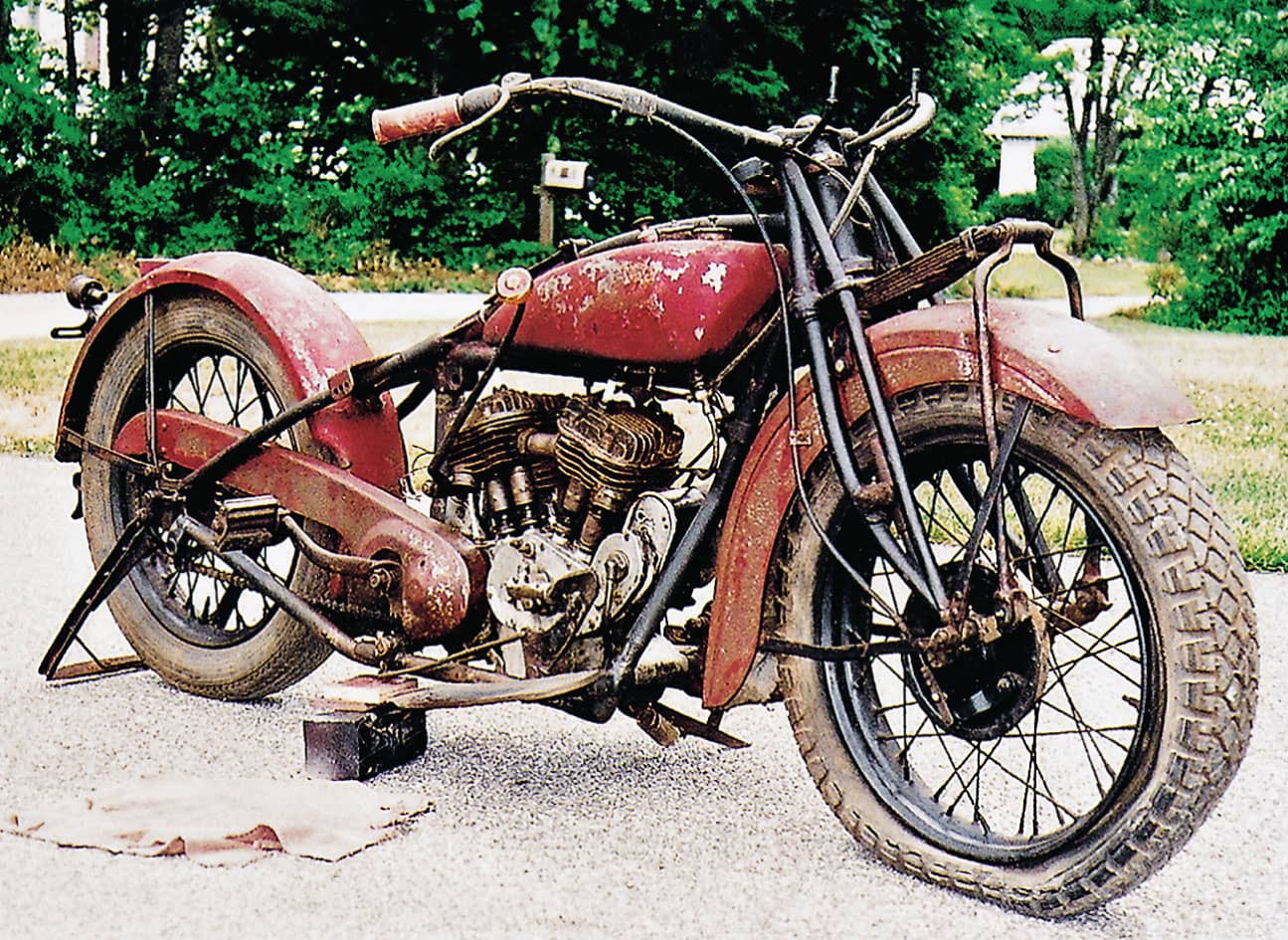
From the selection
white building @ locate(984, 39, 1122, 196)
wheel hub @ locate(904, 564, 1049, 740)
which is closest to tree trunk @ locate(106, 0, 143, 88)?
white building @ locate(984, 39, 1122, 196)

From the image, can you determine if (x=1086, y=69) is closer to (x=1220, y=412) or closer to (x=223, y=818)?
(x=1220, y=412)

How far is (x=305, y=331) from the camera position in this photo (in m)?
4.21

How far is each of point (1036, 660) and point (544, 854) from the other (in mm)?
1058

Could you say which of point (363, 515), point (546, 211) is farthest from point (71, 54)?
point (363, 515)

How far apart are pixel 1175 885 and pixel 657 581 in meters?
1.15

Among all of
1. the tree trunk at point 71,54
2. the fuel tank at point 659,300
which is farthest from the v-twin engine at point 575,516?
the tree trunk at point 71,54

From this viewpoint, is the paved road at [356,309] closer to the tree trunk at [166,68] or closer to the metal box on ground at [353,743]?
the tree trunk at [166,68]

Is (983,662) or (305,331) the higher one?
(305,331)

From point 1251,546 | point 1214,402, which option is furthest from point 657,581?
point 1214,402

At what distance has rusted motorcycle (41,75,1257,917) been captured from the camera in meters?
2.97

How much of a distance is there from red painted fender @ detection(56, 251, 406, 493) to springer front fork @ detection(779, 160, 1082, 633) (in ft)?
4.06

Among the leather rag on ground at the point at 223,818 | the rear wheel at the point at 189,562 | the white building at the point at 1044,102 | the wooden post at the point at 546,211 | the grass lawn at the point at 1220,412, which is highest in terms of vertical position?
the white building at the point at 1044,102

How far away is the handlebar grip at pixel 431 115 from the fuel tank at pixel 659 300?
375 mm

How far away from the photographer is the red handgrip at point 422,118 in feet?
11.8
